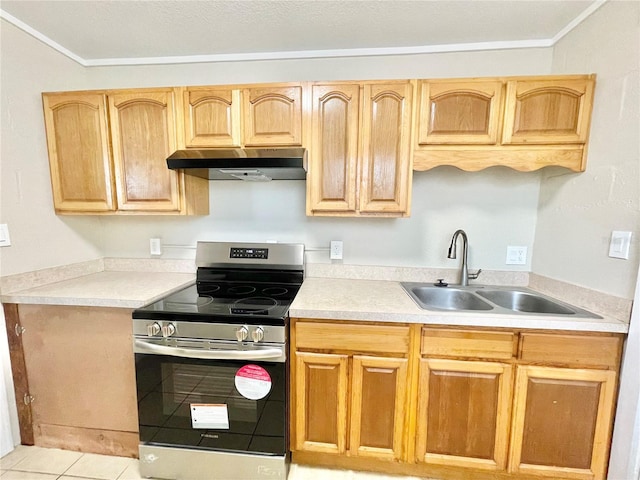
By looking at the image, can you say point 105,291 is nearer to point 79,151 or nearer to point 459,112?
point 79,151

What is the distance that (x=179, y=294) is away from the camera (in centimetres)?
166

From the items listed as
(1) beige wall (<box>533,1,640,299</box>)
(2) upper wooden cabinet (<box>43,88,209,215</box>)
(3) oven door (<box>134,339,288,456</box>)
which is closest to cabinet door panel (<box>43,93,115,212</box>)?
(2) upper wooden cabinet (<box>43,88,209,215</box>)

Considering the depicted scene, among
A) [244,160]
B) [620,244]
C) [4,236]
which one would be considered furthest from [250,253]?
[620,244]

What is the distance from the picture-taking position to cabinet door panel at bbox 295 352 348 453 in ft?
4.56

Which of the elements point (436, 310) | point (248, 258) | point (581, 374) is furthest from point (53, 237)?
point (581, 374)

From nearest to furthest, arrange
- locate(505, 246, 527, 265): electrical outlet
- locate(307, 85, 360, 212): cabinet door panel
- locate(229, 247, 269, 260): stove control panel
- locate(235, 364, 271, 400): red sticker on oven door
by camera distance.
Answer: locate(235, 364, 271, 400): red sticker on oven door, locate(307, 85, 360, 212): cabinet door panel, locate(505, 246, 527, 265): electrical outlet, locate(229, 247, 269, 260): stove control panel

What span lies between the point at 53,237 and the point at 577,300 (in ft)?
10.3

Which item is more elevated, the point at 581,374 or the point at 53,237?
the point at 53,237

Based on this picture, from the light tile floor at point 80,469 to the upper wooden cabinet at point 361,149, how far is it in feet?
4.65

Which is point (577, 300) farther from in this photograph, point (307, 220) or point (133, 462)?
point (133, 462)

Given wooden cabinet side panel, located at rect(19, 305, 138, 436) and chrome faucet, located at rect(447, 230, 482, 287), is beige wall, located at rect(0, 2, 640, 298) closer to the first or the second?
chrome faucet, located at rect(447, 230, 482, 287)

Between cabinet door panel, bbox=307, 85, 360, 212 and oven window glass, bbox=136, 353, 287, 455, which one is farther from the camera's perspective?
cabinet door panel, bbox=307, 85, 360, 212

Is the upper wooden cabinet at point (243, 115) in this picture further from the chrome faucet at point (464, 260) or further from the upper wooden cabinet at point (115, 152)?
the chrome faucet at point (464, 260)

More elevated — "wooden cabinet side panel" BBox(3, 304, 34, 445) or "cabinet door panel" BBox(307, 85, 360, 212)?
"cabinet door panel" BBox(307, 85, 360, 212)
